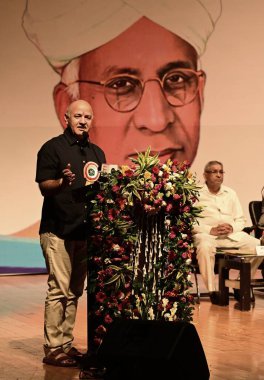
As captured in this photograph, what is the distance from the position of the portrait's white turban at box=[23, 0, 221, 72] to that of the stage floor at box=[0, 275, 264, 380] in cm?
313

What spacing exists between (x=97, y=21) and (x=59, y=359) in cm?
587

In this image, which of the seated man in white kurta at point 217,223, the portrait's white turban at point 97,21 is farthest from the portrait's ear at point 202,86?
the seated man in white kurta at point 217,223

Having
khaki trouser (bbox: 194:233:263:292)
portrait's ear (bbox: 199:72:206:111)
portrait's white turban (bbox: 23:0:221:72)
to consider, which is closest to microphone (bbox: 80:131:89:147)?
khaki trouser (bbox: 194:233:263:292)

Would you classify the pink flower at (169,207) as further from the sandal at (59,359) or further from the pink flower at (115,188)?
the sandal at (59,359)

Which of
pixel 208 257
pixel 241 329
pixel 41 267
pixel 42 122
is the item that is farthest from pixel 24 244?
pixel 241 329

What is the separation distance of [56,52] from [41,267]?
257cm

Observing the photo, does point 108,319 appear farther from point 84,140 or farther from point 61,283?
point 84,140

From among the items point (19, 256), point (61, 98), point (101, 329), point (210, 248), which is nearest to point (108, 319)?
point (101, 329)

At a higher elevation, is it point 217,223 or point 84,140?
point 84,140

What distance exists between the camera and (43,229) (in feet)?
14.7

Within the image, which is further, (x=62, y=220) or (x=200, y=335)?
(x=200, y=335)

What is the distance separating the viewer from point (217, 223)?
7.58 m

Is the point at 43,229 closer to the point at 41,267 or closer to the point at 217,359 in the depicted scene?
the point at 217,359

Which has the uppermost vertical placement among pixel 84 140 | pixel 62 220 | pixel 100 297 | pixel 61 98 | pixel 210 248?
pixel 61 98
